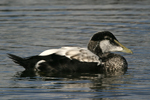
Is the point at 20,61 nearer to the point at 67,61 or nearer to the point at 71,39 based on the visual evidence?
the point at 67,61

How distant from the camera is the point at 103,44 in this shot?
10195 millimetres

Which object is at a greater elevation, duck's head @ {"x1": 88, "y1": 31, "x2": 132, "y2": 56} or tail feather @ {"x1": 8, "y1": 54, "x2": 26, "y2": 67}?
duck's head @ {"x1": 88, "y1": 31, "x2": 132, "y2": 56}

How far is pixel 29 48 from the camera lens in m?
11.6

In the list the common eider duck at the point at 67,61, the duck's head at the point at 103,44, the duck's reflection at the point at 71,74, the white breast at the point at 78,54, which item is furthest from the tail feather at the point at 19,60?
the duck's head at the point at 103,44

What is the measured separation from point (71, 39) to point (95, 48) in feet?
8.67

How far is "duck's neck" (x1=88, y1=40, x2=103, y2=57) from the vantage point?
10.1 m

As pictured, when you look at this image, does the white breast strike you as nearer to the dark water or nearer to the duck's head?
the dark water

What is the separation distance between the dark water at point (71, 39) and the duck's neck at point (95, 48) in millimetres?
868

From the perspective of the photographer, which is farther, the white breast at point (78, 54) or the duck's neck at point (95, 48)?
the duck's neck at point (95, 48)

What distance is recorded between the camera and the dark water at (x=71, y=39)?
7844 mm


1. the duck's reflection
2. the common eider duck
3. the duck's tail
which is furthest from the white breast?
the duck's tail

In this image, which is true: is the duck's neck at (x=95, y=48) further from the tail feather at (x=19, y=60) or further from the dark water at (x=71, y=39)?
the tail feather at (x=19, y=60)

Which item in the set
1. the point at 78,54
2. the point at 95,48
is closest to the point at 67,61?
the point at 78,54

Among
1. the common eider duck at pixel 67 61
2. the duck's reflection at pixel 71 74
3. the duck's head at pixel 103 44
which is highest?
the duck's head at pixel 103 44
